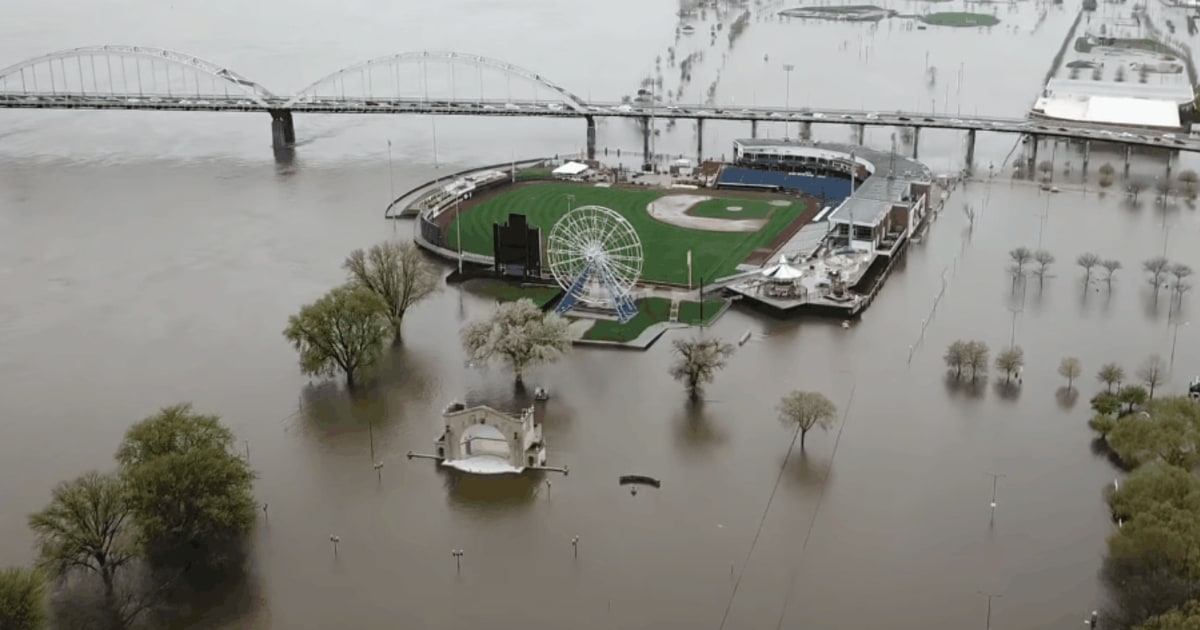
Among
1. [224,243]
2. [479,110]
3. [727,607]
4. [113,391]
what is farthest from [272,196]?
[727,607]

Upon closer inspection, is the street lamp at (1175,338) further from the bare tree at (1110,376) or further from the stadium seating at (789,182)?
the stadium seating at (789,182)

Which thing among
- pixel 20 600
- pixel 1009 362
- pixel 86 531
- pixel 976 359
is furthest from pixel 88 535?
pixel 1009 362

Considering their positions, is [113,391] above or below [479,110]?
below

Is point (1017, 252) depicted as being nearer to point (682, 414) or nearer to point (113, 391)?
point (682, 414)

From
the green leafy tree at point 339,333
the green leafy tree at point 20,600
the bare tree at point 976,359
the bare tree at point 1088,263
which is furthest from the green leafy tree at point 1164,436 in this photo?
the green leafy tree at point 20,600

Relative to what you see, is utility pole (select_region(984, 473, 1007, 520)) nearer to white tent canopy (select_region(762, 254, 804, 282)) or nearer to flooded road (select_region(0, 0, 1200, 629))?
flooded road (select_region(0, 0, 1200, 629))

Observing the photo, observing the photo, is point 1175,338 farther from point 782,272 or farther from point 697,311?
point 697,311

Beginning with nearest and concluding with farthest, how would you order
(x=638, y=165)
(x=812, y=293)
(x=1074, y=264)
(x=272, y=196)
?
(x=812, y=293)
(x=1074, y=264)
(x=272, y=196)
(x=638, y=165)
